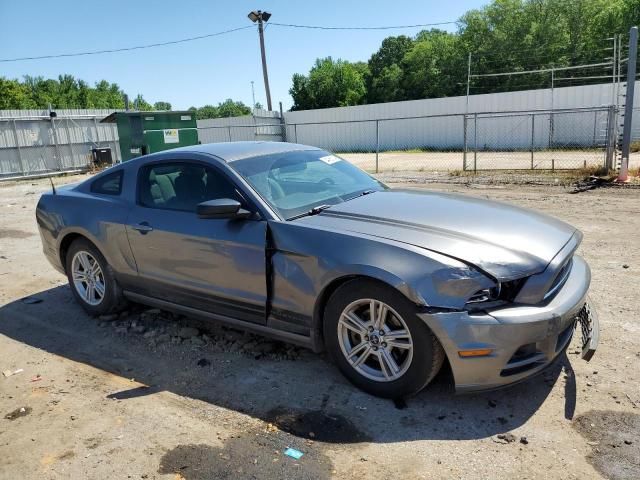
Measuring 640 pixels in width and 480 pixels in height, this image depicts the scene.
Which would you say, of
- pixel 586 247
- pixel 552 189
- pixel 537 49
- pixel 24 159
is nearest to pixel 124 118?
pixel 24 159

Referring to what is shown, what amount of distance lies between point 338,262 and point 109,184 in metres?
2.65

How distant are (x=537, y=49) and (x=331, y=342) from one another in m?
48.5

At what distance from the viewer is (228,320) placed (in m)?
3.76

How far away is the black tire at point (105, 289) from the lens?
4578 millimetres

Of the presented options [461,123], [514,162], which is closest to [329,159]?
[514,162]

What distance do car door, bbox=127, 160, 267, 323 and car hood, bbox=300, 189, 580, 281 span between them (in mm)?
535

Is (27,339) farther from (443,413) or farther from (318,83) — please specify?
(318,83)

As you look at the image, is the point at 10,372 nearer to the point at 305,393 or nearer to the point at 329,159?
the point at 305,393

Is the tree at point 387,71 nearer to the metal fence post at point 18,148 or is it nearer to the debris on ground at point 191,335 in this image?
the metal fence post at point 18,148

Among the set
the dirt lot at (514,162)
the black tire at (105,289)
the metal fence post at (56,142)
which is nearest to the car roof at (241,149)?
the black tire at (105,289)

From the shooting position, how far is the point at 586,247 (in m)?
6.33

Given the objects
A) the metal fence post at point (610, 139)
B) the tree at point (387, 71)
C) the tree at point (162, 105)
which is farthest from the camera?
the tree at point (162, 105)

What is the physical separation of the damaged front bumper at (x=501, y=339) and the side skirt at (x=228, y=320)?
976 millimetres

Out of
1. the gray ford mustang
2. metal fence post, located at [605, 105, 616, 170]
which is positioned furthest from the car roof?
metal fence post, located at [605, 105, 616, 170]
